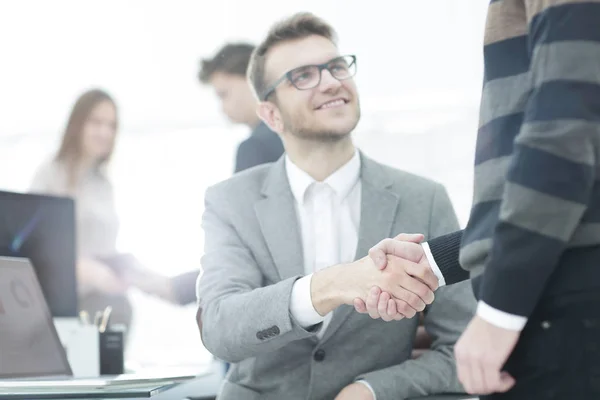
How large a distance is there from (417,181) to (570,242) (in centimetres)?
100

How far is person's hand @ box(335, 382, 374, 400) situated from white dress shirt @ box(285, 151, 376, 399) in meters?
0.19

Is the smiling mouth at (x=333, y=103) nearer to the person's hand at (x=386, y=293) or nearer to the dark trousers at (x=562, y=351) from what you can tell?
the person's hand at (x=386, y=293)

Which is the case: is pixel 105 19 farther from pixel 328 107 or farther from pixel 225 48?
pixel 328 107

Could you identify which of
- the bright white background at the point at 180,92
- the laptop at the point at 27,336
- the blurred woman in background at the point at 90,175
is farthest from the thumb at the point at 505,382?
the bright white background at the point at 180,92

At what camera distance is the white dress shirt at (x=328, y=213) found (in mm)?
1966

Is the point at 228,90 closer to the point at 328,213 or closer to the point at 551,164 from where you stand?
the point at 328,213

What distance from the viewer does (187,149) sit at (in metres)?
5.85

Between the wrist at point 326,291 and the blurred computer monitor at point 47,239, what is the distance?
0.83 metres

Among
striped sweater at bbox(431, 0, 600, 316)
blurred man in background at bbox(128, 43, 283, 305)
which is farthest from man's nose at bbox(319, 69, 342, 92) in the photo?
striped sweater at bbox(431, 0, 600, 316)

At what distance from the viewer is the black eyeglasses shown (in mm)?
2164

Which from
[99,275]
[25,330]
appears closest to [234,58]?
[99,275]

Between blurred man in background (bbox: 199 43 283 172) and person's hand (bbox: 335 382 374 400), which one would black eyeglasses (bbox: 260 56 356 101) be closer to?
person's hand (bbox: 335 382 374 400)

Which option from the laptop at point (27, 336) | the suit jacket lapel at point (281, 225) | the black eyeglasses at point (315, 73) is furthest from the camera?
the black eyeglasses at point (315, 73)

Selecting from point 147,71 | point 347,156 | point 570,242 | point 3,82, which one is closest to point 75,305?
point 347,156
